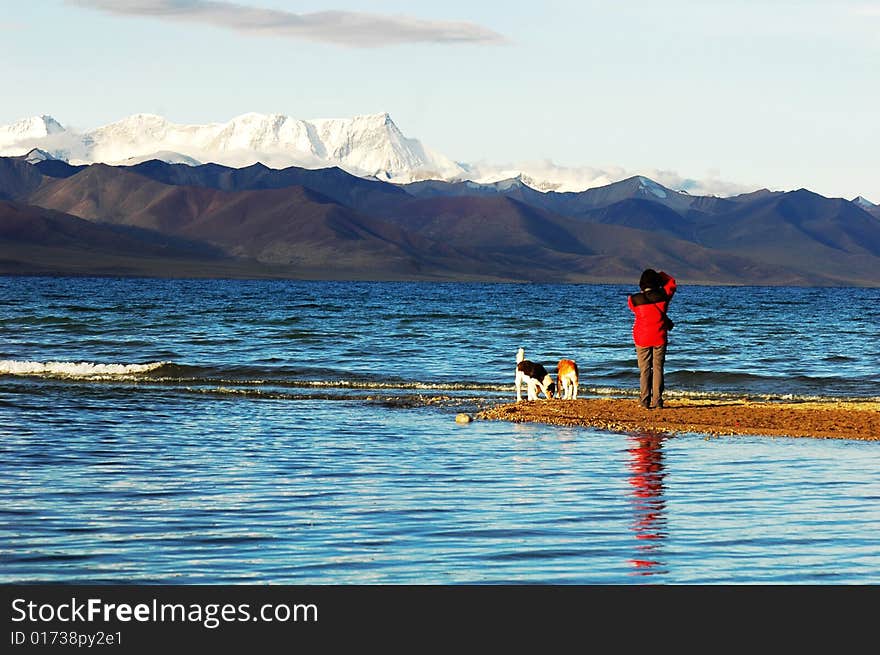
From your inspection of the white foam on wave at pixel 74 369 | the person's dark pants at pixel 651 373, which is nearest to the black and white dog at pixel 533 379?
the person's dark pants at pixel 651 373

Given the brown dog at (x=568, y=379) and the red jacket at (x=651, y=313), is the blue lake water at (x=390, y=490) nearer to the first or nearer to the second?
the brown dog at (x=568, y=379)

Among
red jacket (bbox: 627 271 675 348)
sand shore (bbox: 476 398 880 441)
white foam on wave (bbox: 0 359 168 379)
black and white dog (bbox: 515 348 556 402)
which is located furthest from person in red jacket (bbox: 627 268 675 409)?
white foam on wave (bbox: 0 359 168 379)

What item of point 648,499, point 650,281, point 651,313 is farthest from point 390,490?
point 651,313

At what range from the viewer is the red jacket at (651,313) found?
19172 millimetres

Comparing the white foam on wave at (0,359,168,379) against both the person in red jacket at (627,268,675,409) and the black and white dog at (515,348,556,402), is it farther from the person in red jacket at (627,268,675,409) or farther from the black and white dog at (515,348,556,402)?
the person in red jacket at (627,268,675,409)

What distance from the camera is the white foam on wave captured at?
28.9 m

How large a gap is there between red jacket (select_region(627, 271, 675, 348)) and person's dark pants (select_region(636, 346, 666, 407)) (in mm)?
155

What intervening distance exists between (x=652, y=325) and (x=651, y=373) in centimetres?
101

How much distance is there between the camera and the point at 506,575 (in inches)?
356

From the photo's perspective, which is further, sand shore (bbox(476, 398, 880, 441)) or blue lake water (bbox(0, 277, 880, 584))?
sand shore (bbox(476, 398, 880, 441))

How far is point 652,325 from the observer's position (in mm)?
19406

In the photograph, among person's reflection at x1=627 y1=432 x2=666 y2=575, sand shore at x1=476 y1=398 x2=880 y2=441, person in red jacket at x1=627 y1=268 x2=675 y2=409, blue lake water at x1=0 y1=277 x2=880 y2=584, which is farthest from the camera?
person in red jacket at x1=627 y1=268 x2=675 y2=409

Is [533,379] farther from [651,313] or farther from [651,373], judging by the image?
[651,313]
